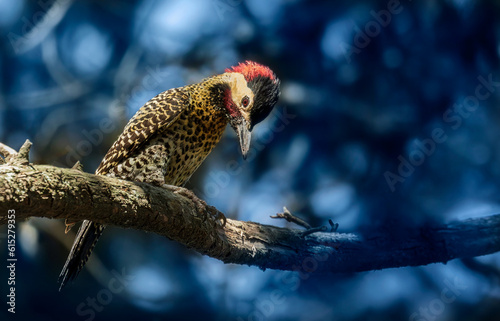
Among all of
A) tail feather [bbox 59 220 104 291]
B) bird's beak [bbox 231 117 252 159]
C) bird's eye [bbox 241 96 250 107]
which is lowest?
tail feather [bbox 59 220 104 291]

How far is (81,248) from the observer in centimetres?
166

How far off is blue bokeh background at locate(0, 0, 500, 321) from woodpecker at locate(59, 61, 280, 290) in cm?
23

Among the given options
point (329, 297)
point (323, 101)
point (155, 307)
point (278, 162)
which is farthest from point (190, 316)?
point (323, 101)

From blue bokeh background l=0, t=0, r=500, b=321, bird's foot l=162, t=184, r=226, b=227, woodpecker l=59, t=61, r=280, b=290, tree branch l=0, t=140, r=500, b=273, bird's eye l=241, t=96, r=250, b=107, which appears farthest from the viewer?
blue bokeh background l=0, t=0, r=500, b=321

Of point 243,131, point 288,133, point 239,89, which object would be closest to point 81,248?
point 243,131

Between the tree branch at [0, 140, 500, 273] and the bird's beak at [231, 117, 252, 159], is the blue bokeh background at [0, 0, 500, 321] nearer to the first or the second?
the tree branch at [0, 140, 500, 273]

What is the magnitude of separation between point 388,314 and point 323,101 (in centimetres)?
92

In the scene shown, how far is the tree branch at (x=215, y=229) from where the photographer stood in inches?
45.3

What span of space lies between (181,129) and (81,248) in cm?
54

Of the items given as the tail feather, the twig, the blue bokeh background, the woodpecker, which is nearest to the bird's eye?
the woodpecker

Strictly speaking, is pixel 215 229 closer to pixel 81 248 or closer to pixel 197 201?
pixel 197 201

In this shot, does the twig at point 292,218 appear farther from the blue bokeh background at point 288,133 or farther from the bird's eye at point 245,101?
the bird's eye at point 245,101

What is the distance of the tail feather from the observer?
1632 mm

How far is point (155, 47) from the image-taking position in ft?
6.79
